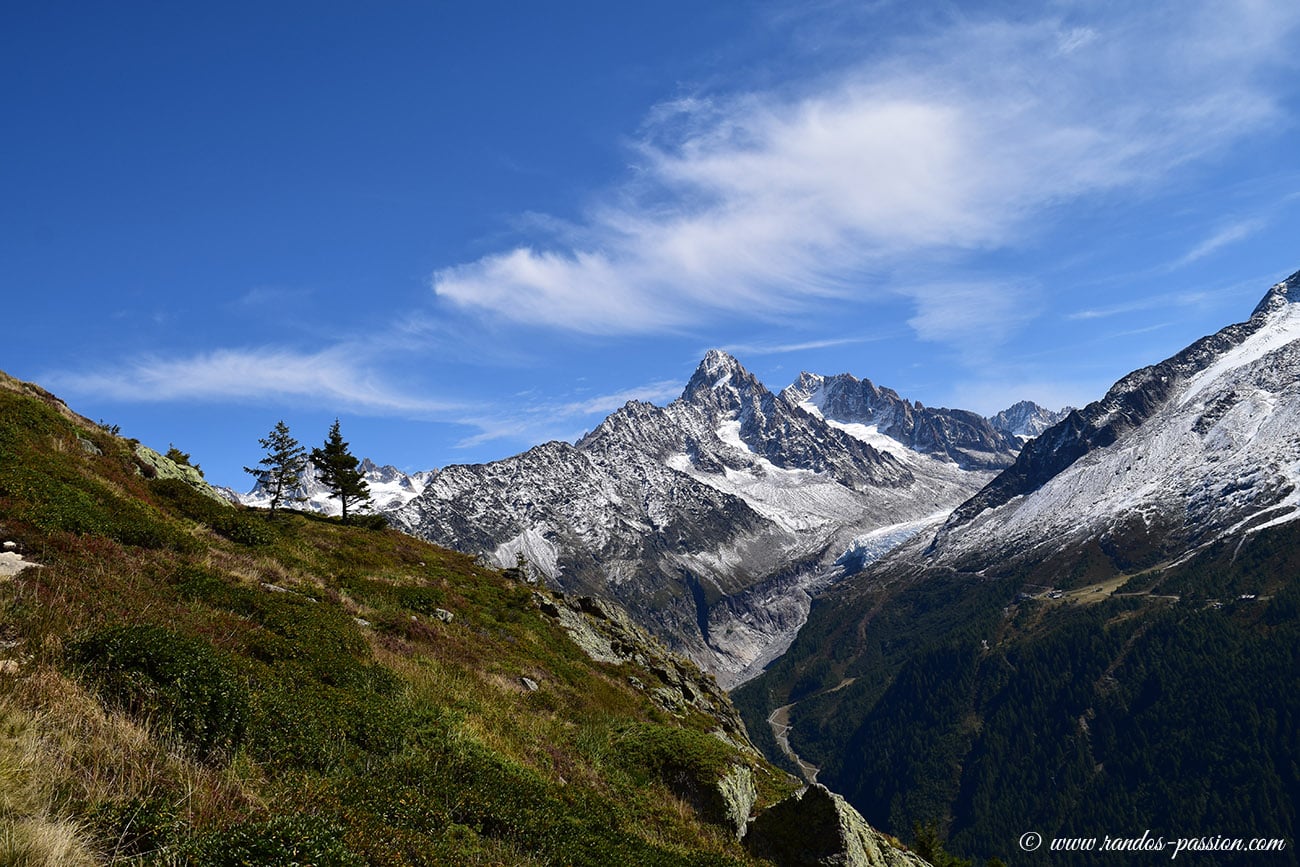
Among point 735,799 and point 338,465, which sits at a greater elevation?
point 338,465

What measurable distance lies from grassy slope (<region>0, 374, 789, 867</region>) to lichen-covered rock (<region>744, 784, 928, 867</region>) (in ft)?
4.83

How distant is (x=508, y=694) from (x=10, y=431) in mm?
20451

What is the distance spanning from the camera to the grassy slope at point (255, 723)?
7.64 m

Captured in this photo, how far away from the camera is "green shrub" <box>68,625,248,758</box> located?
988 cm

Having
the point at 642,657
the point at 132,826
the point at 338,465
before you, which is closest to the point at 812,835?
the point at 132,826

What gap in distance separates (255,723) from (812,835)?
46.0 ft

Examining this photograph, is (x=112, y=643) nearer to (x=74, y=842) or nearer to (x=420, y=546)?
(x=74, y=842)

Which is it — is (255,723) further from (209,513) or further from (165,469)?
(165,469)

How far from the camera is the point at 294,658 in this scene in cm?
1523

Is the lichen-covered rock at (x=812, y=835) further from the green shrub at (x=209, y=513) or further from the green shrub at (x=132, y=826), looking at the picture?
the green shrub at (x=209, y=513)

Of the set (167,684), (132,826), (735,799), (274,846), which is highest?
(167,684)

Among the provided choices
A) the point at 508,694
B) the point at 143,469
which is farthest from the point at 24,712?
the point at 143,469

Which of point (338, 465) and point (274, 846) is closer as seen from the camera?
point (274, 846)

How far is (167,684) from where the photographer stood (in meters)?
10.5
